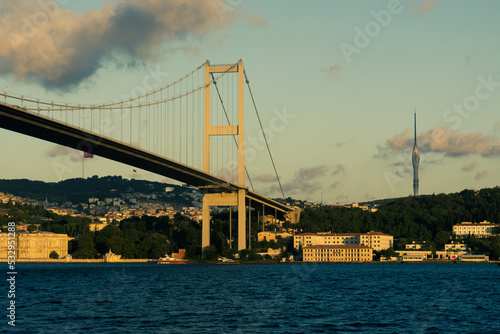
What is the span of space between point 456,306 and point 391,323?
6.27m

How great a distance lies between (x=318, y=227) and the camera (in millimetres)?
112562

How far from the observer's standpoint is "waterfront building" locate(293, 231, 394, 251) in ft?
327

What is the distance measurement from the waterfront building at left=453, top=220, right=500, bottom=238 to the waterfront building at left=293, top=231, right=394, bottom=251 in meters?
13.4

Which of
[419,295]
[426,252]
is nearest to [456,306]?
[419,295]

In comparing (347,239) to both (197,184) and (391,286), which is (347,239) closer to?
(197,184)

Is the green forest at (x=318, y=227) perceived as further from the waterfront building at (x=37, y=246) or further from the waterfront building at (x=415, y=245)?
the waterfront building at (x=37, y=246)

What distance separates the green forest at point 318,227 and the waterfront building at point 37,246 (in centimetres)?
212

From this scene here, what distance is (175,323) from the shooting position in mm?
21406

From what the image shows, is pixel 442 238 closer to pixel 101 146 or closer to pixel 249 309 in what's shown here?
pixel 101 146

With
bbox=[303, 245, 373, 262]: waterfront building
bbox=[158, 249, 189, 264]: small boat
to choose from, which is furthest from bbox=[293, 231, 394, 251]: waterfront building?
bbox=[158, 249, 189, 264]: small boat

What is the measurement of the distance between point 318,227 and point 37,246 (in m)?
40.6

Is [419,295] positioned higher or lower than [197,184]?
lower

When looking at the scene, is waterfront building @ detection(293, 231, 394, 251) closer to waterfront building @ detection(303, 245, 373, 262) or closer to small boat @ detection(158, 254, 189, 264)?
waterfront building @ detection(303, 245, 373, 262)

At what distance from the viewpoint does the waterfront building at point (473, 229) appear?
109 meters
